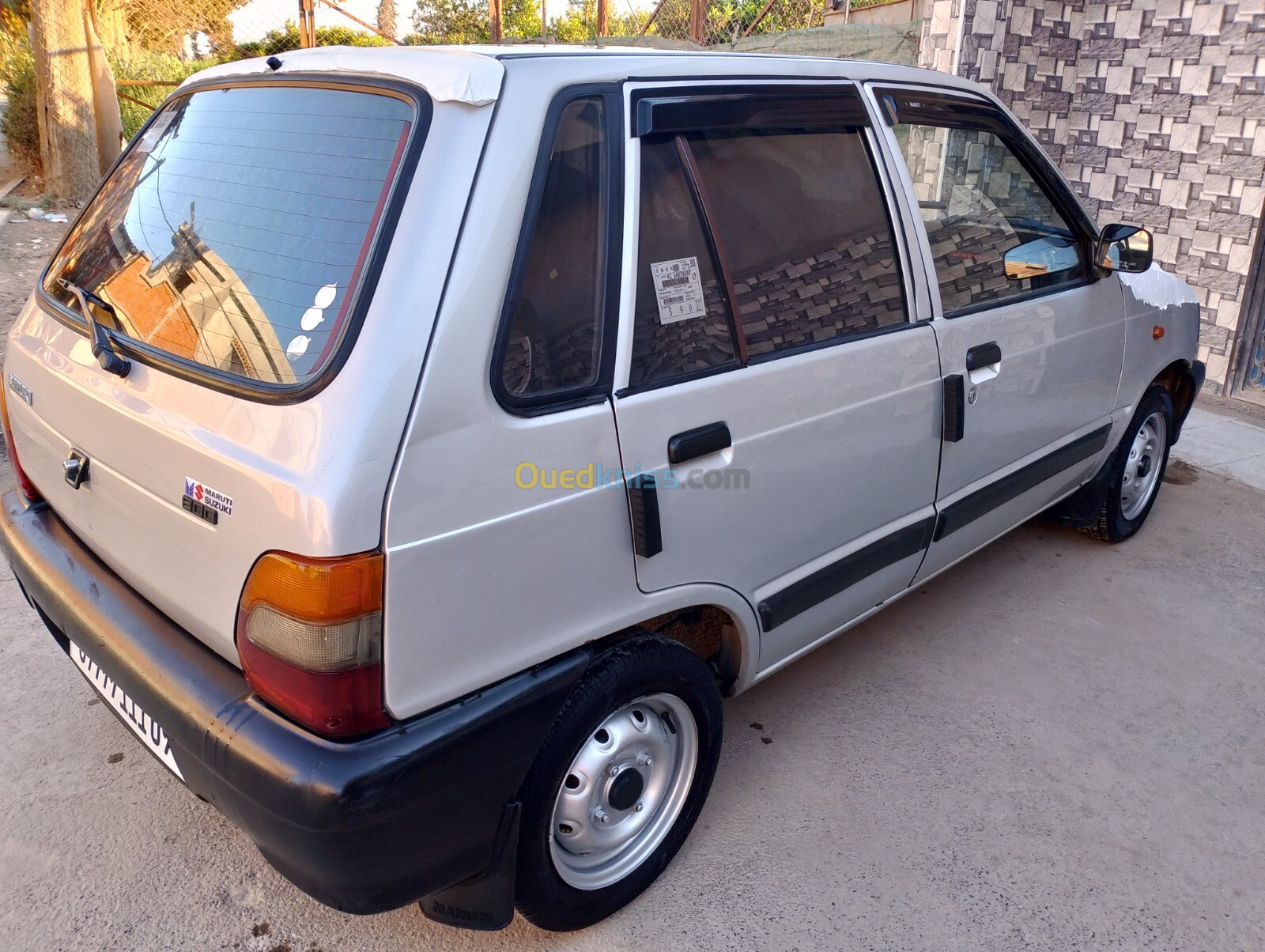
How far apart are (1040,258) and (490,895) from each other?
8.42 feet

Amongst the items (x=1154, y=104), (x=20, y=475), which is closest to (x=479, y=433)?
(x=20, y=475)

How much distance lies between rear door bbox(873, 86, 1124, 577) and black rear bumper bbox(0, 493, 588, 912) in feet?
5.12

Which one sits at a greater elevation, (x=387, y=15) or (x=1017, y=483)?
(x=387, y=15)

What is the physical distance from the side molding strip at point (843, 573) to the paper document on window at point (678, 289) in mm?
760

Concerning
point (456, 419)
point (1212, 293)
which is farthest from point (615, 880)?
point (1212, 293)

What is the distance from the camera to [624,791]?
86.1 inches

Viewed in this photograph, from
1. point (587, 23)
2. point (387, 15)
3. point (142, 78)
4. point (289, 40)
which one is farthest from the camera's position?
point (587, 23)

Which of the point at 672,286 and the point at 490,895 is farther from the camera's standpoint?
the point at 672,286

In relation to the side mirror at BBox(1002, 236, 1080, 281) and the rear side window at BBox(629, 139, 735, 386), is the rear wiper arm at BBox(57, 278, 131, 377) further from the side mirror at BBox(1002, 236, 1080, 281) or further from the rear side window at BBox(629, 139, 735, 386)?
the side mirror at BBox(1002, 236, 1080, 281)

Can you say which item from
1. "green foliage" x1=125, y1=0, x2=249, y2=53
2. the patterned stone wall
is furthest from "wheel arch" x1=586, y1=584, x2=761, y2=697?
"green foliage" x1=125, y1=0, x2=249, y2=53

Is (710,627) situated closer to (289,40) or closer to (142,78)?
(289,40)

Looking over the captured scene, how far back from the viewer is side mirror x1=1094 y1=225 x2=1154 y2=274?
3.31m

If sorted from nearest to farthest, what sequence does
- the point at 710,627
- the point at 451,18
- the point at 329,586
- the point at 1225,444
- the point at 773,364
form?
1. the point at 329,586
2. the point at 773,364
3. the point at 710,627
4. the point at 1225,444
5. the point at 451,18

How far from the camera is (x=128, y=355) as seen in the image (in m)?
2.01
